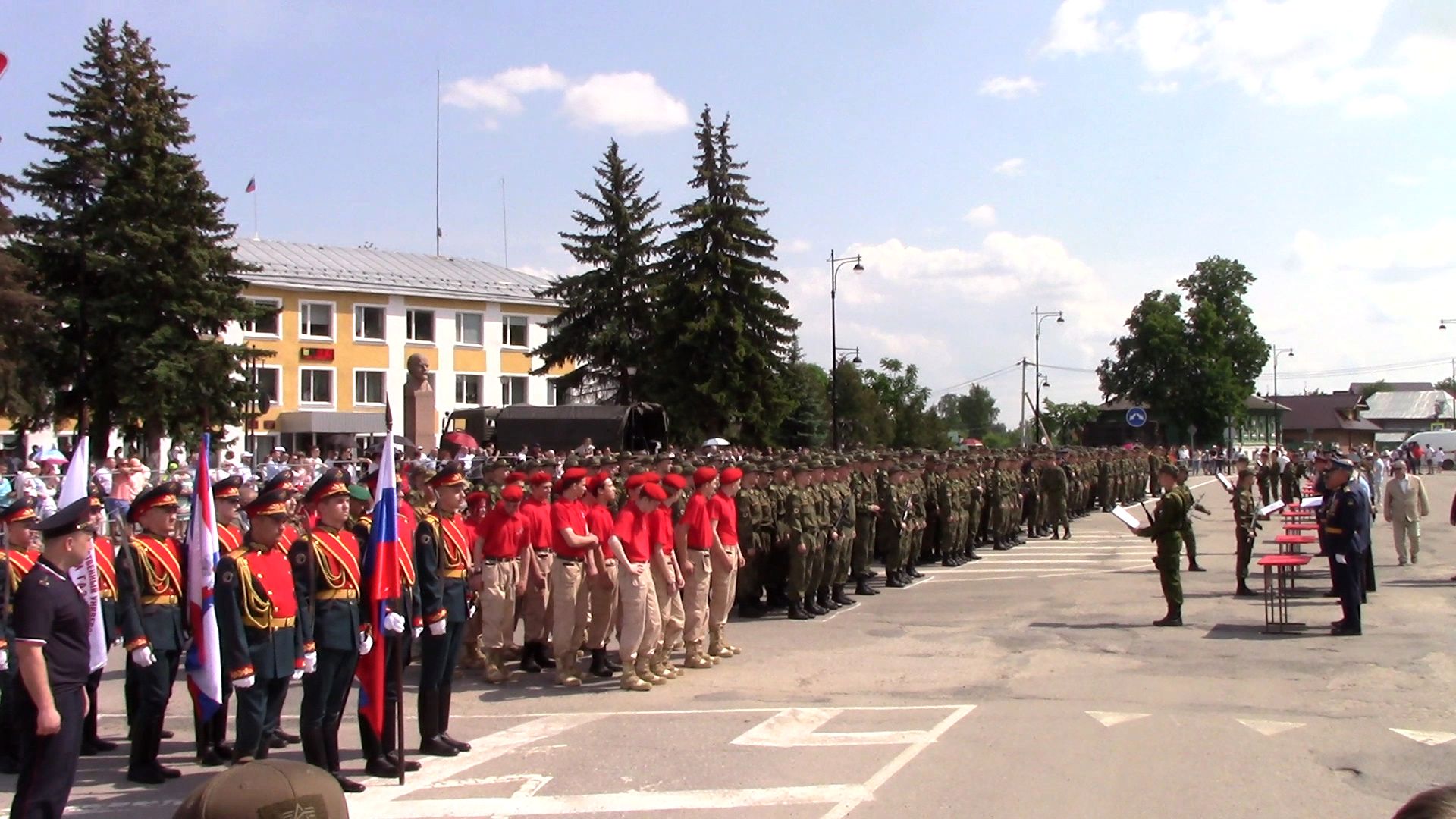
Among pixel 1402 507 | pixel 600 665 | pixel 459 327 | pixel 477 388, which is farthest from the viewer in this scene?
pixel 477 388

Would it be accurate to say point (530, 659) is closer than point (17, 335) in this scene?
Yes

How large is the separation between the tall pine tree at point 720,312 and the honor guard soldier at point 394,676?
1223 inches

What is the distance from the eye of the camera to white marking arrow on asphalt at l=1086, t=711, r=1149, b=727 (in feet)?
29.5

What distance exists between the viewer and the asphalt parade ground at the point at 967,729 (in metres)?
7.20

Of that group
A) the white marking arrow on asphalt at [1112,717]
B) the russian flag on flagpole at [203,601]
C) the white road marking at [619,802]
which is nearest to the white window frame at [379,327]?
the russian flag on flagpole at [203,601]

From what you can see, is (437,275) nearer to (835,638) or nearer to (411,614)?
(835,638)

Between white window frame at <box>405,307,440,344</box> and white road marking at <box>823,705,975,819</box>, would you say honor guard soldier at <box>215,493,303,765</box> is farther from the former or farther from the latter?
white window frame at <box>405,307,440,344</box>

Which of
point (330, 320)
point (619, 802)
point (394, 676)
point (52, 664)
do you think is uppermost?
point (330, 320)

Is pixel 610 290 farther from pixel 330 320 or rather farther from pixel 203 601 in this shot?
pixel 203 601

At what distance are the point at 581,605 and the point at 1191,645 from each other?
6262mm

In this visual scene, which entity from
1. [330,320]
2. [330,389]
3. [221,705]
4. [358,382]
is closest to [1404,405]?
[358,382]

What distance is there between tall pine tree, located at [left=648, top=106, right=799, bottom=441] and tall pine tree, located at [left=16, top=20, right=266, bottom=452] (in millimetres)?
13389

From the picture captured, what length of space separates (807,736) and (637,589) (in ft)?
8.07

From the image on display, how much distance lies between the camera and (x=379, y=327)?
5375cm
